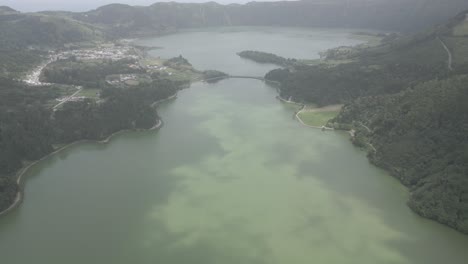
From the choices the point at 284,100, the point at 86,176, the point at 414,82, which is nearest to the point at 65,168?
the point at 86,176

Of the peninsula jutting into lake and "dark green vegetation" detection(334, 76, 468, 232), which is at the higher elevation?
"dark green vegetation" detection(334, 76, 468, 232)

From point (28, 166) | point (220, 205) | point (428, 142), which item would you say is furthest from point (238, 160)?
point (28, 166)

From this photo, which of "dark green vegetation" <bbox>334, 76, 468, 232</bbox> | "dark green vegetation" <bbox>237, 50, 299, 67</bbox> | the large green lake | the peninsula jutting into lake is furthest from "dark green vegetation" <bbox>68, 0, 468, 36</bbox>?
the large green lake

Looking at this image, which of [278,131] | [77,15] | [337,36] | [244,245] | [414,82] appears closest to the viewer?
[244,245]

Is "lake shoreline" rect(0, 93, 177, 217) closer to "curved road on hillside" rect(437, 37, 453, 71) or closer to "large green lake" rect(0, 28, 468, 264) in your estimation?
"large green lake" rect(0, 28, 468, 264)

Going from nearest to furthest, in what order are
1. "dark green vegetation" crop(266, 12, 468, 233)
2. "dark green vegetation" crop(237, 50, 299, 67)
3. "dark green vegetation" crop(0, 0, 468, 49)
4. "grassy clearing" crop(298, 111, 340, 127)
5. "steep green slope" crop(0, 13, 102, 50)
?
1. "dark green vegetation" crop(266, 12, 468, 233)
2. "grassy clearing" crop(298, 111, 340, 127)
3. "dark green vegetation" crop(237, 50, 299, 67)
4. "steep green slope" crop(0, 13, 102, 50)
5. "dark green vegetation" crop(0, 0, 468, 49)

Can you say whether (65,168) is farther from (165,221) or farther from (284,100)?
(284,100)

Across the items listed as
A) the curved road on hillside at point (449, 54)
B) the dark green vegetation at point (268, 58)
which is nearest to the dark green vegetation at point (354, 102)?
the curved road on hillside at point (449, 54)
